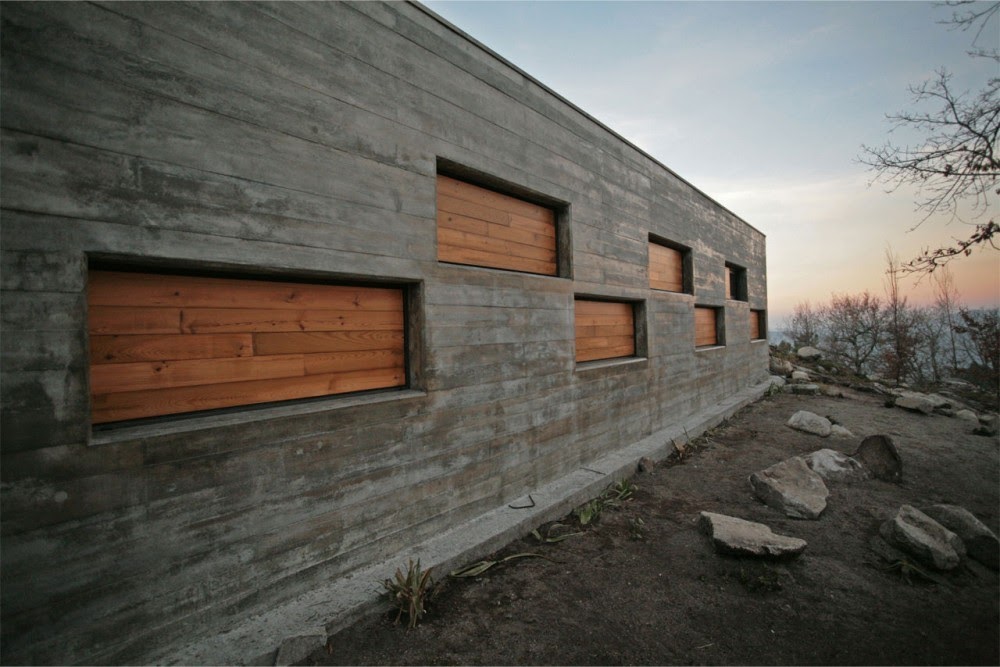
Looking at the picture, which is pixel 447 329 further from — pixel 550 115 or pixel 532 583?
pixel 550 115

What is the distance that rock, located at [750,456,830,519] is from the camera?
401cm

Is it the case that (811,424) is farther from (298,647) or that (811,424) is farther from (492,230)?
(298,647)

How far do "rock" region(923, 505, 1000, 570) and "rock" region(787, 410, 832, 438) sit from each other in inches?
145

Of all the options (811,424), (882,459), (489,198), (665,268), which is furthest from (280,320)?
(811,424)

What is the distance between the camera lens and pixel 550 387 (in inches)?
175

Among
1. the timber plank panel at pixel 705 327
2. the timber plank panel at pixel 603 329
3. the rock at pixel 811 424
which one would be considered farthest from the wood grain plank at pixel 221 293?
the rock at pixel 811 424

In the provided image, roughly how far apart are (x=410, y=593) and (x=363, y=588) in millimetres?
335

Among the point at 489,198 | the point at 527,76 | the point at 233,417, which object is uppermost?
the point at 527,76

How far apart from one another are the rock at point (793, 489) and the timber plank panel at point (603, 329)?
2.34 m

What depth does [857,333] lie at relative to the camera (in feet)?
59.6

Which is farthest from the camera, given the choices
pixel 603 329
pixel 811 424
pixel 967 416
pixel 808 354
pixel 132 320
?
pixel 808 354

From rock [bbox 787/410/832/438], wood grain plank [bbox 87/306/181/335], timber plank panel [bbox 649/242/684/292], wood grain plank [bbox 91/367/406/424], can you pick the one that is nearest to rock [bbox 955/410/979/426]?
rock [bbox 787/410/832/438]

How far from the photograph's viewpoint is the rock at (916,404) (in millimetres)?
8500

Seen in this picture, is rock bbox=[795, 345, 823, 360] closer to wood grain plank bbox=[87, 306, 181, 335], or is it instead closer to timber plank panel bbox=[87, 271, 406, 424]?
timber plank panel bbox=[87, 271, 406, 424]
